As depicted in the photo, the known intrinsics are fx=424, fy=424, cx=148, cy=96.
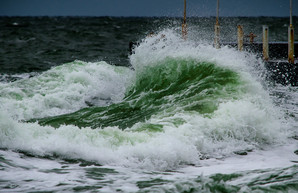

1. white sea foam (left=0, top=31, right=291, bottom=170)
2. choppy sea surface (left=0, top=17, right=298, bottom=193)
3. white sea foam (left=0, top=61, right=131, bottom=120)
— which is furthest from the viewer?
white sea foam (left=0, top=61, right=131, bottom=120)

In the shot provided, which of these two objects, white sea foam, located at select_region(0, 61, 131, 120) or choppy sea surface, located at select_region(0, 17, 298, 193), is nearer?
choppy sea surface, located at select_region(0, 17, 298, 193)

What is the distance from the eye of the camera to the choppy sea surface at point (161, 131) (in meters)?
4.85

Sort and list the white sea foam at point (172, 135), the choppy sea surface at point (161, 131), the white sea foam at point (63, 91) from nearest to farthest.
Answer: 1. the choppy sea surface at point (161, 131)
2. the white sea foam at point (172, 135)
3. the white sea foam at point (63, 91)

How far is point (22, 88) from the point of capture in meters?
11.9

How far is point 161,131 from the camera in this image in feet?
21.8

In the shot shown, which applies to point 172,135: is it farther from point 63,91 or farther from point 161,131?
point 63,91

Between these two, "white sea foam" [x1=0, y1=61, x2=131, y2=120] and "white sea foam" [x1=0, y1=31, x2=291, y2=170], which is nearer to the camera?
"white sea foam" [x1=0, y1=31, x2=291, y2=170]

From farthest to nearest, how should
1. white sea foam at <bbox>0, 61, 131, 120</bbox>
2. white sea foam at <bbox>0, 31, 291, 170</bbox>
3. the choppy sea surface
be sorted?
white sea foam at <bbox>0, 61, 131, 120</bbox>, white sea foam at <bbox>0, 31, 291, 170</bbox>, the choppy sea surface

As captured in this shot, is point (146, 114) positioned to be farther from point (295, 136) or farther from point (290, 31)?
point (290, 31)

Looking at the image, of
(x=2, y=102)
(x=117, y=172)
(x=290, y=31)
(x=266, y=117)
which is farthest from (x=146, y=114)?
(x=290, y=31)

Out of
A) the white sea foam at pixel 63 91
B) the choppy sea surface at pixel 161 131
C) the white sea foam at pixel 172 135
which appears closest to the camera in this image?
the choppy sea surface at pixel 161 131

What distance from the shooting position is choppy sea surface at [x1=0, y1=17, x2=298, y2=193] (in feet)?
15.9

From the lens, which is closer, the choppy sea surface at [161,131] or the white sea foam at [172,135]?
the choppy sea surface at [161,131]

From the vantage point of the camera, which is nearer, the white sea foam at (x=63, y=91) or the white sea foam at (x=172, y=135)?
the white sea foam at (x=172, y=135)
